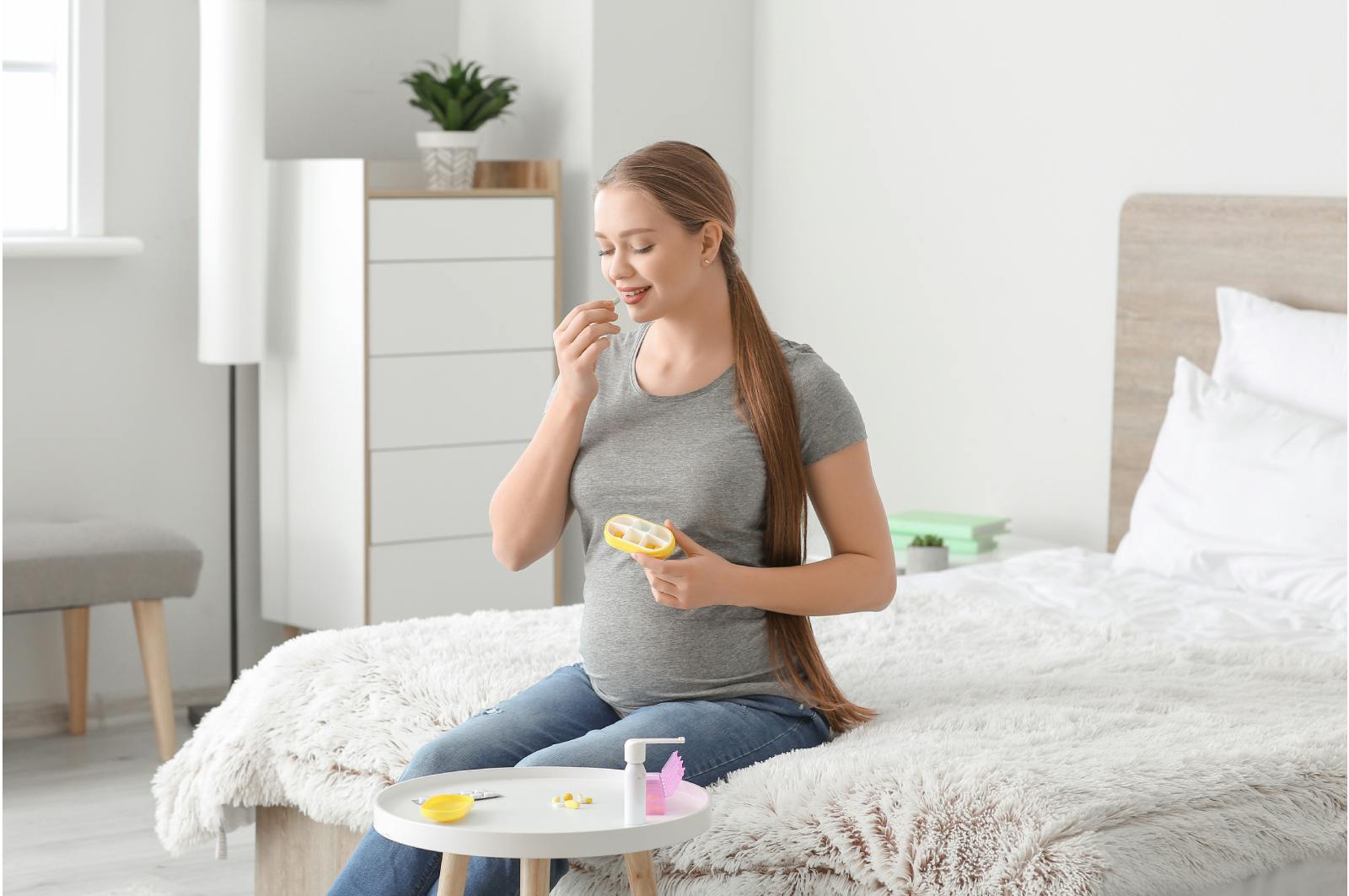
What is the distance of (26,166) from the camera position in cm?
363

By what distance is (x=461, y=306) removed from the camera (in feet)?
12.0

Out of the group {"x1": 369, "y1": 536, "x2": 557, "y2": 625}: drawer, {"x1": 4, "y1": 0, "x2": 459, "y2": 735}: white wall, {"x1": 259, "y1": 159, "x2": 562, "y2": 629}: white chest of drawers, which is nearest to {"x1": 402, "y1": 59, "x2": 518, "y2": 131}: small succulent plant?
{"x1": 259, "y1": 159, "x2": 562, "y2": 629}: white chest of drawers

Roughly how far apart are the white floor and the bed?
0.68m

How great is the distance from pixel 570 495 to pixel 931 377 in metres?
1.89

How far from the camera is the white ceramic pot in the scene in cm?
303

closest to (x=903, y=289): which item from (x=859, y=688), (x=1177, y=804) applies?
(x=859, y=688)

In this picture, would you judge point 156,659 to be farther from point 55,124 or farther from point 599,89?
point 599,89

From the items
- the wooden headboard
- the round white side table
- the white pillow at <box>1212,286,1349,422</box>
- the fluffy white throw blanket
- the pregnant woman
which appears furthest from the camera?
the wooden headboard

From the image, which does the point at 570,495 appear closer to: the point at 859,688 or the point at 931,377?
the point at 859,688

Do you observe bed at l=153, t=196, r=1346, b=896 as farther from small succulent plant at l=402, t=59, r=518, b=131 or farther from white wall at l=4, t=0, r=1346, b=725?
small succulent plant at l=402, t=59, r=518, b=131

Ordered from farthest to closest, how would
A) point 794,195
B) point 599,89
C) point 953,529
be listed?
point 794,195
point 599,89
point 953,529

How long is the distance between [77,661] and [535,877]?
246cm

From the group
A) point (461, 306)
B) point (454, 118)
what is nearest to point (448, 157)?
point (454, 118)

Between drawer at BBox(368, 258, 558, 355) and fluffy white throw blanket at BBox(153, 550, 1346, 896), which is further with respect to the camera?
drawer at BBox(368, 258, 558, 355)
